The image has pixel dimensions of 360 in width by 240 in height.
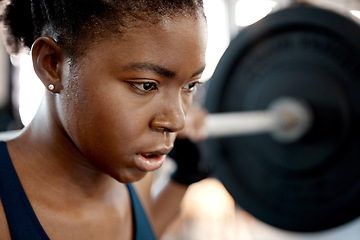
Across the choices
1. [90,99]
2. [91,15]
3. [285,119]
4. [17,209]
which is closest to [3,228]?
[17,209]

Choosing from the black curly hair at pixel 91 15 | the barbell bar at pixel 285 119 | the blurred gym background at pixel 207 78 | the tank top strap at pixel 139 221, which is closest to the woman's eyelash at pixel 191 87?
the black curly hair at pixel 91 15

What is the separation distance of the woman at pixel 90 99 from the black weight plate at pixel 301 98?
0.71m

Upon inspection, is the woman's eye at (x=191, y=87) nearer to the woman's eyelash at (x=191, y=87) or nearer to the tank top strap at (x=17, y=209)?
the woman's eyelash at (x=191, y=87)

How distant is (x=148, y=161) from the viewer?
590 millimetres

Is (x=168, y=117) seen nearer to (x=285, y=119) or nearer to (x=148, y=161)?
Result: (x=148, y=161)

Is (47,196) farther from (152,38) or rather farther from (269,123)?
(269,123)

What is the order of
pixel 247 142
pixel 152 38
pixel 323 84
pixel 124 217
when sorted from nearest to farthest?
pixel 152 38 < pixel 124 217 < pixel 323 84 < pixel 247 142

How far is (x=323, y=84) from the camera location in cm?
129

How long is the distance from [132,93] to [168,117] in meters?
0.07

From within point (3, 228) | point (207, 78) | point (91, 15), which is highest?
point (91, 15)

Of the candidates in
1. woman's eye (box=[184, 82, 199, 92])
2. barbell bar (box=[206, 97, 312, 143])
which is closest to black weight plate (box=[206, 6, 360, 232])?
barbell bar (box=[206, 97, 312, 143])

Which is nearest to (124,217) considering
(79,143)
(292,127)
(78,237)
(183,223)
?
(78,237)

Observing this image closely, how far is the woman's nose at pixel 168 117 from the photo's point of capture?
0.56m

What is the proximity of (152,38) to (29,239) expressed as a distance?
347 mm
